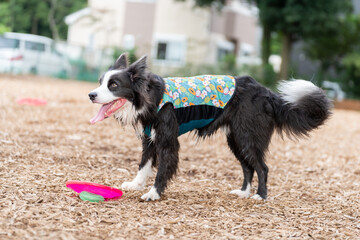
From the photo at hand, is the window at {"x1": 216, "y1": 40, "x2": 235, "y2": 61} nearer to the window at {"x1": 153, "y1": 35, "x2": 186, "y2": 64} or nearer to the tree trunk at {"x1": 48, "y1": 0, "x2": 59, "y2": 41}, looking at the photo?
the window at {"x1": 153, "y1": 35, "x2": 186, "y2": 64}

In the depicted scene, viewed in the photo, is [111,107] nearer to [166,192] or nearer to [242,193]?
[166,192]

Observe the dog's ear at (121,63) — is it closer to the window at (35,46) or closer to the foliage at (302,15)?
the foliage at (302,15)

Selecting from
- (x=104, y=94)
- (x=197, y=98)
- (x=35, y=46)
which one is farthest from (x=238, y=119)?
(x=35, y=46)

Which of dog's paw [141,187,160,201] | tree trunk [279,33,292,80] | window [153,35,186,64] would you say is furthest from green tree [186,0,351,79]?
dog's paw [141,187,160,201]

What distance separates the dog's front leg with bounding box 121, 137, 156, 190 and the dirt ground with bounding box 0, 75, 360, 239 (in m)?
0.13

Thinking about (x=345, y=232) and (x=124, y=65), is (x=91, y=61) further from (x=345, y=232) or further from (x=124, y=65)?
(x=345, y=232)

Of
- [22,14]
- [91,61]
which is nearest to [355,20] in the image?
[91,61]

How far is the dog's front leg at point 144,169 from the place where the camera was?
170 inches

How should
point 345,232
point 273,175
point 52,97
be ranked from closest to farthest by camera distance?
point 345,232 < point 273,175 < point 52,97

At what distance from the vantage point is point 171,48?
892 inches

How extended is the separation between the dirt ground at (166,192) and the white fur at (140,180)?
4.8 inches

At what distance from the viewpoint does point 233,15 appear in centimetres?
2395

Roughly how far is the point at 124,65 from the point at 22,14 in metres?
29.9

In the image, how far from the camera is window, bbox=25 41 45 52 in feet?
61.0
